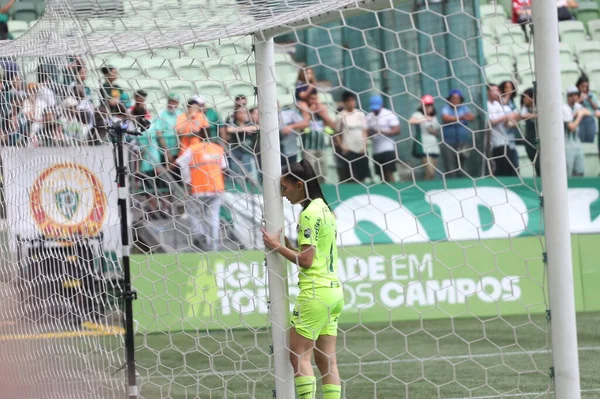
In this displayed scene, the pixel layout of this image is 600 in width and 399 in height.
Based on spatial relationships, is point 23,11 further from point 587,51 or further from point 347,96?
point 587,51

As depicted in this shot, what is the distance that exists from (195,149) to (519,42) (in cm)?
239

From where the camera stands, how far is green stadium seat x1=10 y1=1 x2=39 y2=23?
11.8m

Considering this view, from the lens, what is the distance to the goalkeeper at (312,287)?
4570 mm

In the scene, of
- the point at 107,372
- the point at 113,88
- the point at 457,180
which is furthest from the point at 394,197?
the point at 107,372

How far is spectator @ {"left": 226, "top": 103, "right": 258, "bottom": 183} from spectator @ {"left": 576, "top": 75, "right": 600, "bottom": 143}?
17.5ft

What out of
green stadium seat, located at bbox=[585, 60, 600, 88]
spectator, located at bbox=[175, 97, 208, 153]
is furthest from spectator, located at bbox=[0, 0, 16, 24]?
green stadium seat, located at bbox=[585, 60, 600, 88]

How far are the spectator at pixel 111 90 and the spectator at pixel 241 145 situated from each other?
28.5 inches

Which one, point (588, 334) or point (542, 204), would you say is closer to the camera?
point (542, 204)

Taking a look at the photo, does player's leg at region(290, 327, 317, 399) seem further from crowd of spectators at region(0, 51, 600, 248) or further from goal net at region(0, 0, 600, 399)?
crowd of spectators at region(0, 51, 600, 248)

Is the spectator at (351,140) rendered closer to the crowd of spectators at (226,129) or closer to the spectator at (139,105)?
the crowd of spectators at (226,129)

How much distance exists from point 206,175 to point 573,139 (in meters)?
6.28

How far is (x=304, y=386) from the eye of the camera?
15.2ft

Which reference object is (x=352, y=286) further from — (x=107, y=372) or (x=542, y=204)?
(x=542, y=204)

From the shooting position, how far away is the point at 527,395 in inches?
235
